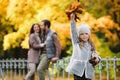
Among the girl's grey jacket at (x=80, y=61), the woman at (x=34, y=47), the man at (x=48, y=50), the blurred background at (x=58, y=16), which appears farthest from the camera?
the blurred background at (x=58, y=16)

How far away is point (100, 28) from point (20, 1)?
3.02 meters

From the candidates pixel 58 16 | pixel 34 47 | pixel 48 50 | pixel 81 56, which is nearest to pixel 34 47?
pixel 34 47

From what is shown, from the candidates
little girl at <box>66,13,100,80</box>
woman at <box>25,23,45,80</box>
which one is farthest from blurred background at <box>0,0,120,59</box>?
little girl at <box>66,13,100,80</box>

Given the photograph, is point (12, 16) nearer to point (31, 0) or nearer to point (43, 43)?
point (31, 0)

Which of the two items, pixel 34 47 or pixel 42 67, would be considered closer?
pixel 42 67

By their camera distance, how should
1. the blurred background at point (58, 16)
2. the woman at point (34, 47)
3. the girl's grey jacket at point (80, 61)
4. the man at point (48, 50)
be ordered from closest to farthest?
the girl's grey jacket at point (80, 61) < the man at point (48, 50) < the woman at point (34, 47) < the blurred background at point (58, 16)

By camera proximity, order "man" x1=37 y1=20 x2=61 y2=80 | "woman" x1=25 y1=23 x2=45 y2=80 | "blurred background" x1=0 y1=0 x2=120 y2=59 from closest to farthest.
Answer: "man" x1=37 y1=20 x2=61 y2=80 → "woman" x1=25 y1=23 x2=45 y2=80 → "blurred background" x1=0 y1=0 x2=120 y2=59

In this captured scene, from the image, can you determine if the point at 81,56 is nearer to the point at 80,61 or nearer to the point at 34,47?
the point at 80,61

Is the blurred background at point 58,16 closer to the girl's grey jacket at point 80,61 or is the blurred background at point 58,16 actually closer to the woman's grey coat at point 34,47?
the woman's grey coat at point 34,47

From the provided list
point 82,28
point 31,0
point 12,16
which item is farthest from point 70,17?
point 12,16

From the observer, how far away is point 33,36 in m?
11.3

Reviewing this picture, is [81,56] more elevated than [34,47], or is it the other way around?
[81,56]

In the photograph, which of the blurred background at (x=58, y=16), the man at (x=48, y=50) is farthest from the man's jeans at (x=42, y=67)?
the blurred background at (x=58, y=16)

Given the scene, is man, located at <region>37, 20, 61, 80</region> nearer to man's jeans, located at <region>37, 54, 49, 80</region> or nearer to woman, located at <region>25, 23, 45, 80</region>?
man's jeans, located at <region>37, 54, 49, 80</region>
